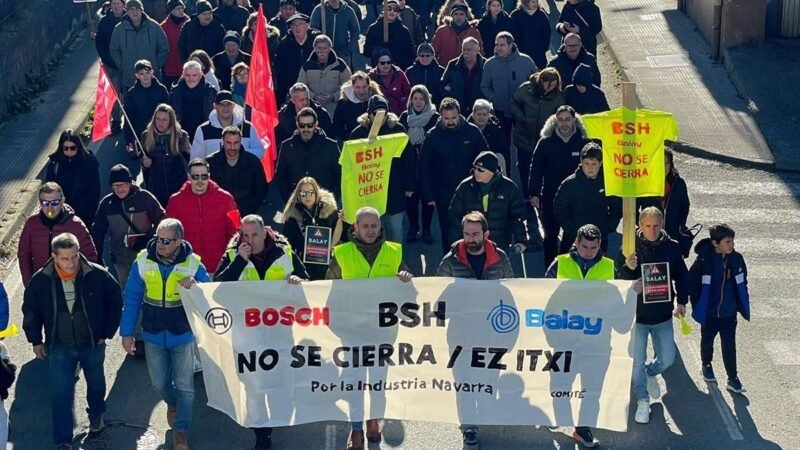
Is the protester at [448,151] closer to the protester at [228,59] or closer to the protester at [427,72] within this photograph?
the protester at [427,72]

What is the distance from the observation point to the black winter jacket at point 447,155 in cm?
1445

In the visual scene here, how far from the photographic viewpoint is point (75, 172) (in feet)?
46.0

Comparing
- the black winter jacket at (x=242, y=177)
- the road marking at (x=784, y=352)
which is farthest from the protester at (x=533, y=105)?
the road marking at (x=784, y=352)

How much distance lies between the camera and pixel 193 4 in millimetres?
24672

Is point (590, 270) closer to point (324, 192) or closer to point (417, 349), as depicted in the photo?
point (417, 349)

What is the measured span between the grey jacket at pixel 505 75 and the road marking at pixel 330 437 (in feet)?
20.7

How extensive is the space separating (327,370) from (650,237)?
8.94 ft

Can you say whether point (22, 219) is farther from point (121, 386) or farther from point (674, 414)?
point (674, 414)

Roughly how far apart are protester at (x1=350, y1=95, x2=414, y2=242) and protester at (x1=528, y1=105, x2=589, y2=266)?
4.17 feet

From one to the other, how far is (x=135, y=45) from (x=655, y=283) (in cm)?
985

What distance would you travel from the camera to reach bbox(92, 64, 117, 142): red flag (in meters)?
14.9

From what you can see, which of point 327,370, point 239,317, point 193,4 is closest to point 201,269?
point 239,317

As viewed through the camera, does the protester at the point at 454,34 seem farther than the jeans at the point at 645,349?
Yes

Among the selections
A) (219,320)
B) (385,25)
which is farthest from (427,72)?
(219,320)
